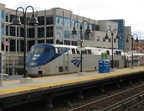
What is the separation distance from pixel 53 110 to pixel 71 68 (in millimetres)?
11148

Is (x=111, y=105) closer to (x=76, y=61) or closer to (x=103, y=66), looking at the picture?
(x=103, y=66)

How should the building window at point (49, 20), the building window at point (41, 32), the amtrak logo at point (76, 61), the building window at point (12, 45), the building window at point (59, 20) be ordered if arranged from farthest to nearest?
the building window at point (41, 32) < the building window at point (59, 20) < the building window at point (49, 20) < the building window at point (12, 45) < the amtrak logo at point (76, 61)

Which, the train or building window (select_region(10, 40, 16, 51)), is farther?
building window (select_region(10, 40, 16, 51))

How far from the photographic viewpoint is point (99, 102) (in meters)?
13.4

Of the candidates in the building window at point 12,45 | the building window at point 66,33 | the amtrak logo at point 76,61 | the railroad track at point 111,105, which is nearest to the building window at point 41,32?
the building window at point 66,33

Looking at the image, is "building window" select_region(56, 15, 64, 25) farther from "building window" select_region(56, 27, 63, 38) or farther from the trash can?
the trash can

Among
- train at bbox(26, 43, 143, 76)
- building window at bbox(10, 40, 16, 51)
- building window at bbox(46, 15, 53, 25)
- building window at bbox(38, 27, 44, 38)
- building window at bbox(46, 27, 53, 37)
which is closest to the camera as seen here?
train at bbox(26, 43, 143, 76)

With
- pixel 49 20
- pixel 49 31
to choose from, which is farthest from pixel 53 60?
pixel 49 20

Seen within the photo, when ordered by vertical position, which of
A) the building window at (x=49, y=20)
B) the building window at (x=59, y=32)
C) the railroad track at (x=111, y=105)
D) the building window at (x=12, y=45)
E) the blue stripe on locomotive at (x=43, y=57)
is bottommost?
the railroad track at (x=111, y=105)

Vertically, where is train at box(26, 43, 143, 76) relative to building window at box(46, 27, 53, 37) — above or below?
below

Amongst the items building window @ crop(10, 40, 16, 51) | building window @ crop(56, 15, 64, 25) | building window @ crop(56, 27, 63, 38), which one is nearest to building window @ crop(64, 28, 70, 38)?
building window @ crop(56, 27, 63, 38)

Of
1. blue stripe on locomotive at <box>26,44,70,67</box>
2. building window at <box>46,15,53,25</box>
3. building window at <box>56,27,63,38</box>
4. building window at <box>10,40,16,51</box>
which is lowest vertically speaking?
blue stripe on locomotive at <box>26,44,70,67</box>

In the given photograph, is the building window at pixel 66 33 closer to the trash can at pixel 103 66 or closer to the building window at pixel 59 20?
the building window at pixel 59 20

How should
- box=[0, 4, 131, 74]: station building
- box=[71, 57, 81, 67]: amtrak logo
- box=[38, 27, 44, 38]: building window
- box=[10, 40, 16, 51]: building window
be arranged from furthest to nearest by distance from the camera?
box=[38, 27, 44, 38]: building window, box=[10, 40, 16, 51]: building window, box=[0, 4, 131, 74]: station building, box=[71, 57, 81, 67]: amtrak logo
